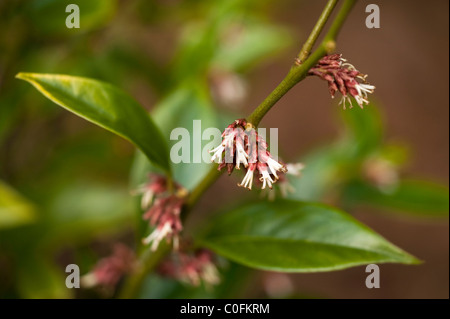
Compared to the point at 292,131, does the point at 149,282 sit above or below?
below

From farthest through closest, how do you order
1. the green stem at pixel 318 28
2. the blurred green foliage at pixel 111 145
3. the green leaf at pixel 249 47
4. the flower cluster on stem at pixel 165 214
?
1. the green leaf at pixel 249 47
2. the blurred green foliage at pixel 111 145
3. the flower cluster on stem at pixel 165 214
4. the green stem at pixel 318 28

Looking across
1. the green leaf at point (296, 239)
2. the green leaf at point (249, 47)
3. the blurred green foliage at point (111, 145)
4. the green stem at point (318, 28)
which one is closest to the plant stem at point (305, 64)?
the green stem at point (318, 28)

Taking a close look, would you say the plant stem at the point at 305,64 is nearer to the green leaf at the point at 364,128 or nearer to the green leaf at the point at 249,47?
the green leaf at the point at 364,128

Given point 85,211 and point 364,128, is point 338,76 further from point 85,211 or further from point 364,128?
point 85,211

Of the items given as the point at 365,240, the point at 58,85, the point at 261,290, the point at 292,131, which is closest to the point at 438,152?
the point at 292,131

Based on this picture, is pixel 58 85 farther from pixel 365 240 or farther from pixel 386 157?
pixel 386 157

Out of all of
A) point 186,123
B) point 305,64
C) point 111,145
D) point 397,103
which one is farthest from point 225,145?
point 397,103

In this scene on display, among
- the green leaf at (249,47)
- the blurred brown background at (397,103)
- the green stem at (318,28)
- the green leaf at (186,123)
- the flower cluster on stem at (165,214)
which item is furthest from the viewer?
the blurred brown background at (397,103)

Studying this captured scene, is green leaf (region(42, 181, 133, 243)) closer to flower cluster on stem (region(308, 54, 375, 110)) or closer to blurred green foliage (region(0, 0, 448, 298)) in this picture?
blurred green foliage (region(0, 0, 448, 298))
